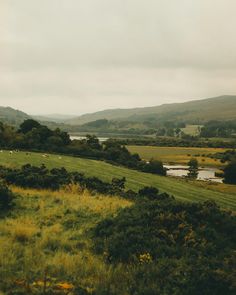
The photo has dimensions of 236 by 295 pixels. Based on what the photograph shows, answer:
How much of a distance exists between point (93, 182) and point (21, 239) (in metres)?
15.4

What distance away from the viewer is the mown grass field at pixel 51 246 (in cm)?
1070

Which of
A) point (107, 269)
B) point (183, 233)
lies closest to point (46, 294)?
point (107, 269)

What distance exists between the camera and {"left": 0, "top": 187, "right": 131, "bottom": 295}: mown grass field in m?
10.7

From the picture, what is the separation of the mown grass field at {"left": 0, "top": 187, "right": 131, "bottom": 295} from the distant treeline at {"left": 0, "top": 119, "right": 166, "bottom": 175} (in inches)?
2438

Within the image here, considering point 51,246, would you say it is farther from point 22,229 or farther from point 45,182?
point 45,182

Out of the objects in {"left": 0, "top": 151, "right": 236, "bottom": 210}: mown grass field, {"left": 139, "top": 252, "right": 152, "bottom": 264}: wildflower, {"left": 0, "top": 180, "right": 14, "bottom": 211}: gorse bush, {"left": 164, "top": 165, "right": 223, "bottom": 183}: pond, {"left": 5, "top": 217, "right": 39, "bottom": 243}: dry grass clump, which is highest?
{"left": 0, "top": 180, "right": 14, "bottom": 211}: gorse bush

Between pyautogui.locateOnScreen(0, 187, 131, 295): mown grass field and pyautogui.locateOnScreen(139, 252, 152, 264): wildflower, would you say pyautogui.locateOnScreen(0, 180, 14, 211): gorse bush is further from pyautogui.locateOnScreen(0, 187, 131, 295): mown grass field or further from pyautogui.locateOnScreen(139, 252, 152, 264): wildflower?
pyautogui.locateOnScreen(139, 252, 152, 264): wildflower

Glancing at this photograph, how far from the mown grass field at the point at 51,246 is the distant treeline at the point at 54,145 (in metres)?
61.9

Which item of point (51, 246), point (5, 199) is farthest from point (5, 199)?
point (51, 246)

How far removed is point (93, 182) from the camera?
29547 millimetres

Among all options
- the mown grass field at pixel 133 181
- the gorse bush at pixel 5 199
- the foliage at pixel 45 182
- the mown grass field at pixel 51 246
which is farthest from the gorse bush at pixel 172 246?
the mown grass field at pixel 133 181

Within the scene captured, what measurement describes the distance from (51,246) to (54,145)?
244ft

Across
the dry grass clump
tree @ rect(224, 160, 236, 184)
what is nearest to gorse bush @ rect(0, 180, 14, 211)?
the dry grass clump

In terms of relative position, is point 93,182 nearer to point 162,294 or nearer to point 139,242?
point 139,242
